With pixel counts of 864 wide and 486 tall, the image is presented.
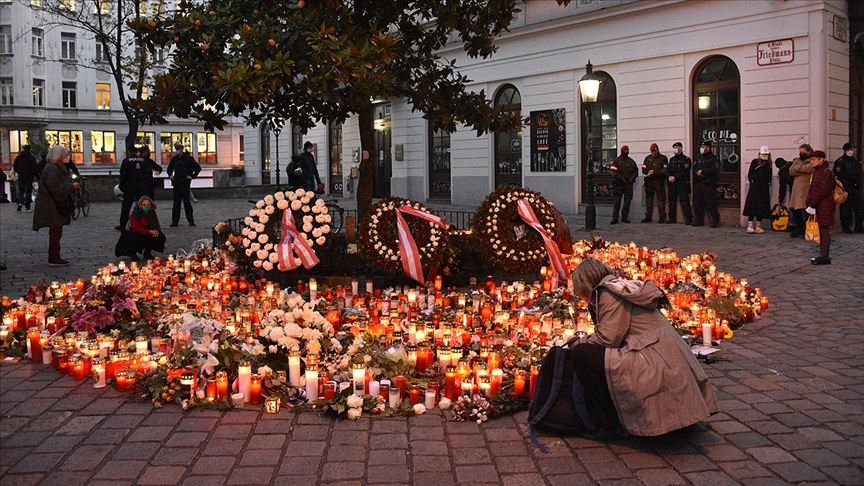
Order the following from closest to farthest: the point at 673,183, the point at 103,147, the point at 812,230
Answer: the point at 812,230 < the point at 673,183 < the point at 103,147

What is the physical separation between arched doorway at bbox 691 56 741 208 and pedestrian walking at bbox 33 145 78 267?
14.3m

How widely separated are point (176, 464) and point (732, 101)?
17.7 metres

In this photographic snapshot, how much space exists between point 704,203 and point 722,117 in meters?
2.18

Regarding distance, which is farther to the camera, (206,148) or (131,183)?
(206,148)

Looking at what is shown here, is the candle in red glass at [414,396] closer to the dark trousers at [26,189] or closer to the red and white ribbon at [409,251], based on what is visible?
the red and white ribbon at [409,251]

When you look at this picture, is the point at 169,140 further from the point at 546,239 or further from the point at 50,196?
the point at 546,239

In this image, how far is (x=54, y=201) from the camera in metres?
12.9

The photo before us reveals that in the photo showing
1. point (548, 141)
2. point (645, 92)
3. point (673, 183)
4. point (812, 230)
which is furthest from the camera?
point (548, 141)

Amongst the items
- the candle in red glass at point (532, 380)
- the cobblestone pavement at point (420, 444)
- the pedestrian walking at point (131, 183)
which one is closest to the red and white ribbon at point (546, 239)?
the cobblestone pavement at point (420, 444)

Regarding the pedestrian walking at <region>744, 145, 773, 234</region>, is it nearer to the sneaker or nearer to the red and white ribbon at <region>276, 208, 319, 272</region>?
the sneaker

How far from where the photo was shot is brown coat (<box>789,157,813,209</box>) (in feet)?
53.4

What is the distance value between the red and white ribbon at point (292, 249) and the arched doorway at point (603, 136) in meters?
13.6

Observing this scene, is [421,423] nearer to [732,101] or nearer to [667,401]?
[667,401]

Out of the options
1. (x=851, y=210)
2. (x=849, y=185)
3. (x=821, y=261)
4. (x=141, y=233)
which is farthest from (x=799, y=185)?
(x=141, y=233)
